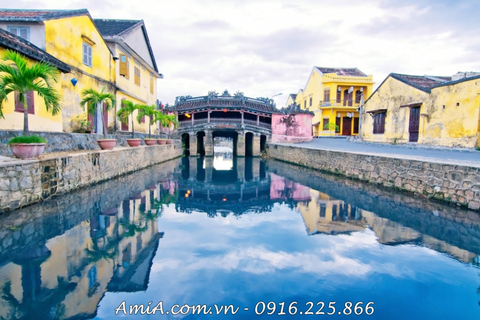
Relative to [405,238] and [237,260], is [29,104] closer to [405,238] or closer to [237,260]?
[237,260]

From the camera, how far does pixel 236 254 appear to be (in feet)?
16.8

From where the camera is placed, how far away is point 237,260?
4.86m

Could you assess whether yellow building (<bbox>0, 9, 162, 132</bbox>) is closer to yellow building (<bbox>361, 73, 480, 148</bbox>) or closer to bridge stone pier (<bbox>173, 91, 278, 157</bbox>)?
bridge stone pier (<bbox>173, 91, 278, 157</bbox>)

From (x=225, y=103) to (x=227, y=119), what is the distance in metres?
1.62

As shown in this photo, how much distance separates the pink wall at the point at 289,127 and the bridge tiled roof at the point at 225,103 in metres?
1.20

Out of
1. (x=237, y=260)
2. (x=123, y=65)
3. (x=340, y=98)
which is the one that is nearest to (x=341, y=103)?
(x=340, y=98)

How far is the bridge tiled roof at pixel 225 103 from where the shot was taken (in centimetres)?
2839

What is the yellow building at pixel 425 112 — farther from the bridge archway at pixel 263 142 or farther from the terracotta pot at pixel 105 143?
the terracotta pot at pixel 105 143

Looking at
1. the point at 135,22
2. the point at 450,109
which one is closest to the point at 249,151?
the point at 135,22

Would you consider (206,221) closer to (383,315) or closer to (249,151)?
(383,315)

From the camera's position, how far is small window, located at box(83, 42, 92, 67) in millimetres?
14477

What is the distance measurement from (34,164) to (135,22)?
664 inches

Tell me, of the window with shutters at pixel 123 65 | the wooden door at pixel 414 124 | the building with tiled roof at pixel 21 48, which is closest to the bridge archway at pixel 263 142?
the wooden door at pixel 414 124

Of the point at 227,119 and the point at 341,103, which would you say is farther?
the point at 341,103
